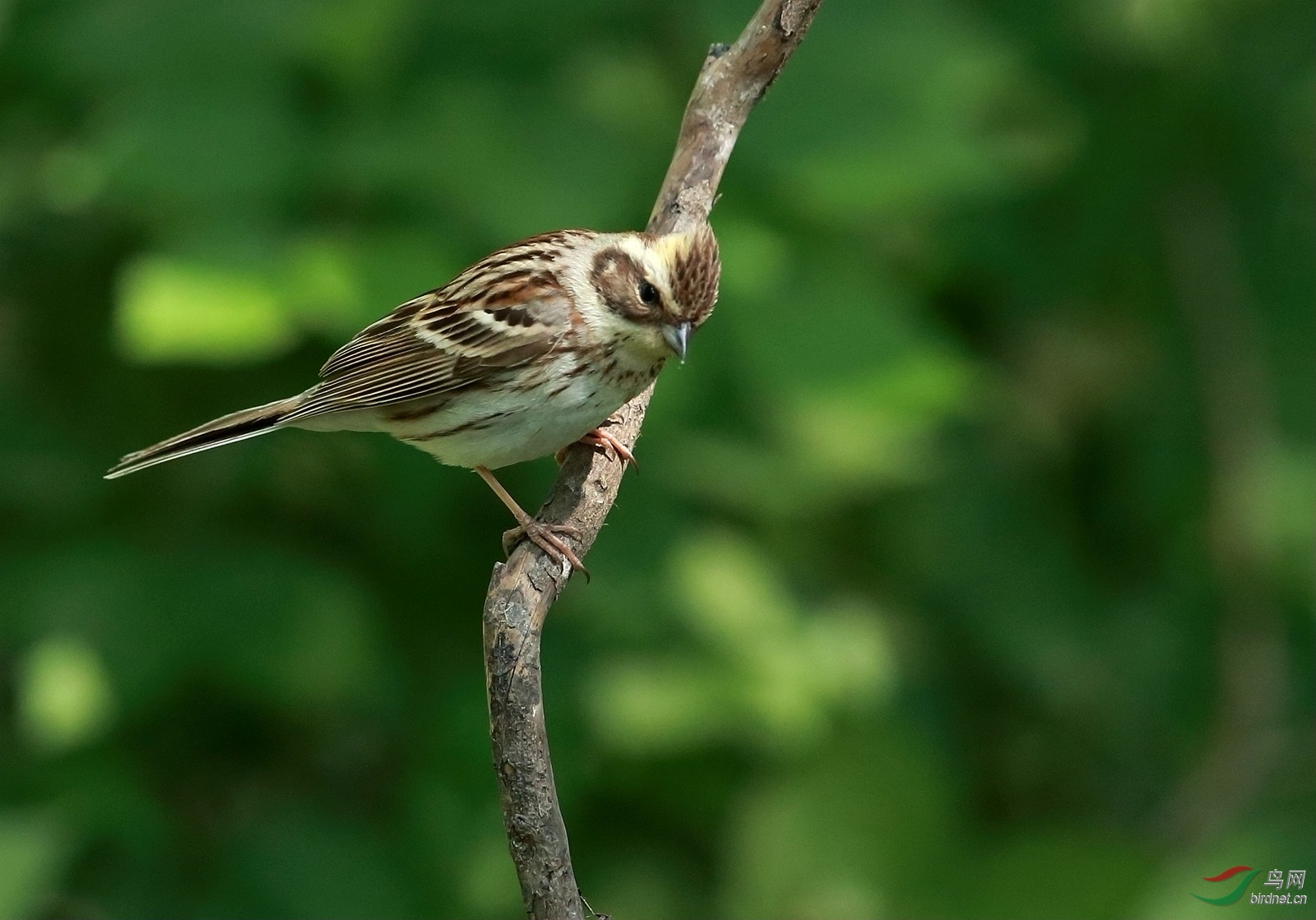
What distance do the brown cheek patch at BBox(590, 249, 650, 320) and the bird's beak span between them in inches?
3.4

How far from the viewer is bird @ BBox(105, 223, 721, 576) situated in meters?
4.14

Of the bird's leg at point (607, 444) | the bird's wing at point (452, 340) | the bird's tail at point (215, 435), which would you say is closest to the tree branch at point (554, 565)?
the bird's leg at point (607, 444)

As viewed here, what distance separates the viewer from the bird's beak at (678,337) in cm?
409

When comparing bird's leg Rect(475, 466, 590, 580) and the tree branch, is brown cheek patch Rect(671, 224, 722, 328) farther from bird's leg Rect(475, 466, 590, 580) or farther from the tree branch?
bird's leg Rect(475, 466, 590, 580)

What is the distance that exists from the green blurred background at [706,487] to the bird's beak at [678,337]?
0.37 meters

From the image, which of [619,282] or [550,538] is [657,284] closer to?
[619,282]

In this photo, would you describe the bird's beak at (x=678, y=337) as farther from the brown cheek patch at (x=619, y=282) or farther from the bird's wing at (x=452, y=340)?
the bird's wing at (x=452, y=340)

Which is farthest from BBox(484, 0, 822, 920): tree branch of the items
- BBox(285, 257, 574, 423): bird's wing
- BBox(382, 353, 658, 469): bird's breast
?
BBox(285, 257, 574, 423): bird's wing

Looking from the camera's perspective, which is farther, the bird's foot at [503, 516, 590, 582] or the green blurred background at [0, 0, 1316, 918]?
the green blurred background at [0, 0, 1316, 918]

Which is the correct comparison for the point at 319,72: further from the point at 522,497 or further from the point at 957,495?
the point at 957,495

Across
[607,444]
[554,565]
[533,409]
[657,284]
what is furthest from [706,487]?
[554,565]

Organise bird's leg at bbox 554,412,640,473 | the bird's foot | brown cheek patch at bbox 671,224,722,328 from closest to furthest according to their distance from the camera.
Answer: the bird's foot < brown cheek patch at bbox 671,224,722,328 < bird's leg at bbox 554,412,640,473

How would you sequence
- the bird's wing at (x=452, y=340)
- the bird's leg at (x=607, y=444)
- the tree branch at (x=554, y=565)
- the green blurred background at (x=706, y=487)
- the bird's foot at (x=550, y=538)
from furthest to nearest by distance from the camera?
the green blurred background at (x=706, y=487), the bird's wing at (x=452, y=340), the bird's leg at (x=607, y=444), the bird's foot at (x=550, y=538), the tree branch at (x=554, y=565)

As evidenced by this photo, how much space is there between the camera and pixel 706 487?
5613 mm
